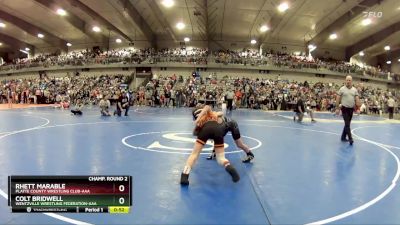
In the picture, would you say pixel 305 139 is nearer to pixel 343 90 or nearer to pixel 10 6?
pixel 343 90

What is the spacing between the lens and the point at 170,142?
9164 millimetres

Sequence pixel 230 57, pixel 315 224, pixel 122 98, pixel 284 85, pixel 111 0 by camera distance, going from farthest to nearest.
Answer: pixel 230 57, pixel 284 85, pixel 111 0, pixel 122 98, pixel 315 224

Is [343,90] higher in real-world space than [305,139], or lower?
higher

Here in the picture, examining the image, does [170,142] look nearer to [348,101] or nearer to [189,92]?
[348,101]

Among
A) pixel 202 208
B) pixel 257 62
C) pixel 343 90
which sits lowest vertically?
pixel 202 208

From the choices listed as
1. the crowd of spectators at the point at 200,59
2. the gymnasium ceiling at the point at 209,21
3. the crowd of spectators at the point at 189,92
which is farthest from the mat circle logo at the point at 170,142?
the crowd of spectators at the point at 200,59

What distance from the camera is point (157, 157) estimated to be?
23.4ft

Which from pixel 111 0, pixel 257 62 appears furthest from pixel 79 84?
pixel 257 62

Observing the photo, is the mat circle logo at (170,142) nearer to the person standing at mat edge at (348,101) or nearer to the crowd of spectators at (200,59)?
the person standing at mat edge at (348,101)

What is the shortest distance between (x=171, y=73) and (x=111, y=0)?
39.3ft
